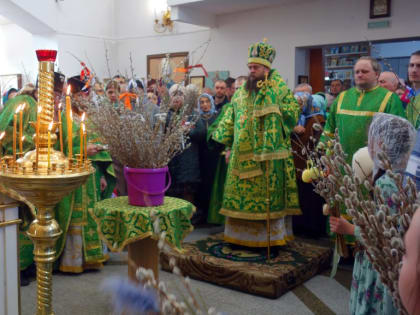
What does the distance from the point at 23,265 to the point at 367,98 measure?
292 cm

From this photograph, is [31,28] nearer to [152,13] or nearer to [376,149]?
[152,13]

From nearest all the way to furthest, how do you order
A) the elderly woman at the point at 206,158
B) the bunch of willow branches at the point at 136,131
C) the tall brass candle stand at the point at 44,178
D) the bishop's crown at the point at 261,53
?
1. the tall brass candle stand at the point at 44,178
2. the bunch of willow branches at the point at 136,131
3. the bishop's crown at the point at 261,53
4. the elderly woman at the point at 206,158

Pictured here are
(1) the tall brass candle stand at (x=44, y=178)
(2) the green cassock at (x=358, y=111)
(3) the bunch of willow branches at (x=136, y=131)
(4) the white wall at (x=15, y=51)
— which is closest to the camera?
(1) the tall brass candle stand at (x=44, y=178)

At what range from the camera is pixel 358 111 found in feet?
12.4

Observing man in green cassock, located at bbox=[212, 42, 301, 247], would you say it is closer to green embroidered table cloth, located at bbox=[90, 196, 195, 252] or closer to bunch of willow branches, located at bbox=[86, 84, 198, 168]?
green embroidered table cloth, located at bbox=[90, 196, 195, 252]

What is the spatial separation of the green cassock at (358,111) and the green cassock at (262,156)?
0.37 metres

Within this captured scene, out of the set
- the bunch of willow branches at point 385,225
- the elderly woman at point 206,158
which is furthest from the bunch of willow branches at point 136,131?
the elderly woman at point 206,158

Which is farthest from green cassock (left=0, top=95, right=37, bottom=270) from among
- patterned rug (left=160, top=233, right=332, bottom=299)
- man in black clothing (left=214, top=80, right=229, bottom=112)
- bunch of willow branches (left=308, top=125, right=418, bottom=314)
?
bunch of willow branches (left=308, top=125, right=418, bottom=314)

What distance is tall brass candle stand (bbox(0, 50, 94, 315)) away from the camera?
1.53 m

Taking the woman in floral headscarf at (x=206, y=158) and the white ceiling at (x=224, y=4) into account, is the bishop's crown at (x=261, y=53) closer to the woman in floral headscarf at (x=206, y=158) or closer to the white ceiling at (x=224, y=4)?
the woman in floral headscarf at (x=206, y=158)

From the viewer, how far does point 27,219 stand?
2.29 m

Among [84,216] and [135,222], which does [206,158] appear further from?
[135,222]

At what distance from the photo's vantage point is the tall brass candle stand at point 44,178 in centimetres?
153

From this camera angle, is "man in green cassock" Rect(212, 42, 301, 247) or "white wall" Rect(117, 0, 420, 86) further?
"white wall" Rect(117, 0, 420, 86)
